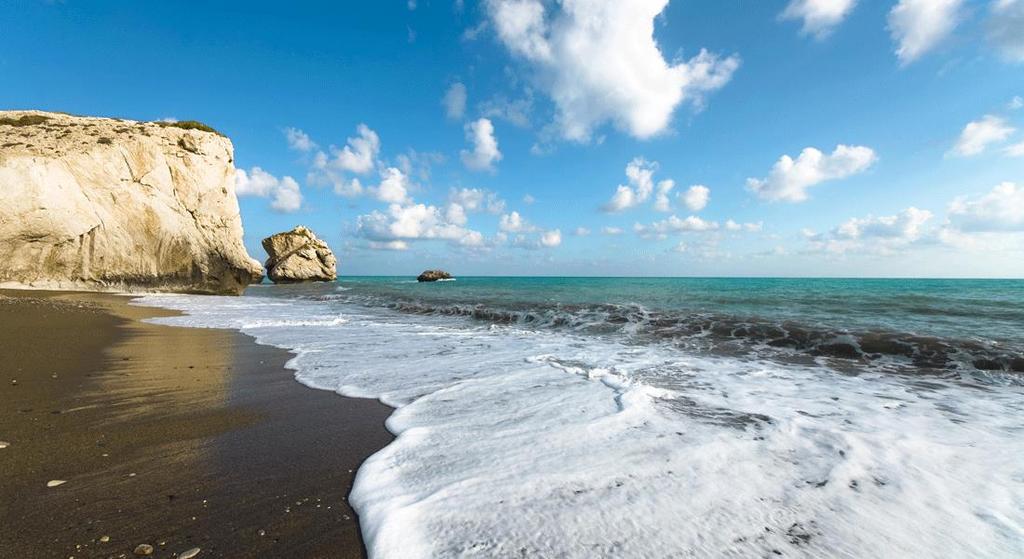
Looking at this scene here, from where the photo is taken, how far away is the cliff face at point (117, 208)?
19.9m

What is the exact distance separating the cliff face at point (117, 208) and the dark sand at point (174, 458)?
21.2 meters

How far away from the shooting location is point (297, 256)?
54.6 meters

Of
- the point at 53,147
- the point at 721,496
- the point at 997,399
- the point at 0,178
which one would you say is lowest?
the point at 997,399

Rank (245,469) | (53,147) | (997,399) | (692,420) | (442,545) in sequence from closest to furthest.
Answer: (442,545)
(245,469)
(692,420)
(997,399)
(53,147)

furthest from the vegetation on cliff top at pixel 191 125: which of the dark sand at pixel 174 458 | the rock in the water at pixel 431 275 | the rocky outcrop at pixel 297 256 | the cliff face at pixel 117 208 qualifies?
the rock in the water at pixel 431 275

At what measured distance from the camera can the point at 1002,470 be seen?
10.3ft

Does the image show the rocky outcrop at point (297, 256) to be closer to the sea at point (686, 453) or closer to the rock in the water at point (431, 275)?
the rock in the water at point (431, 275)

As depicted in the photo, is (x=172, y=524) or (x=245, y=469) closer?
(x=172, y=524)

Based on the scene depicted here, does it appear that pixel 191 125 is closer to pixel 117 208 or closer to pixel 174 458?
pixel 117 208

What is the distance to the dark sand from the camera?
204 centimetres

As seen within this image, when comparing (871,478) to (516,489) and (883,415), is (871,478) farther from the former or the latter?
(516,489)

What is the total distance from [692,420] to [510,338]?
664cm

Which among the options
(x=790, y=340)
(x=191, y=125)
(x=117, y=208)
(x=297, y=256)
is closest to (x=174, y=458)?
(x=790, y=340)

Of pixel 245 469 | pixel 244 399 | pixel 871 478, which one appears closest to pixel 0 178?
pixel 244 399
